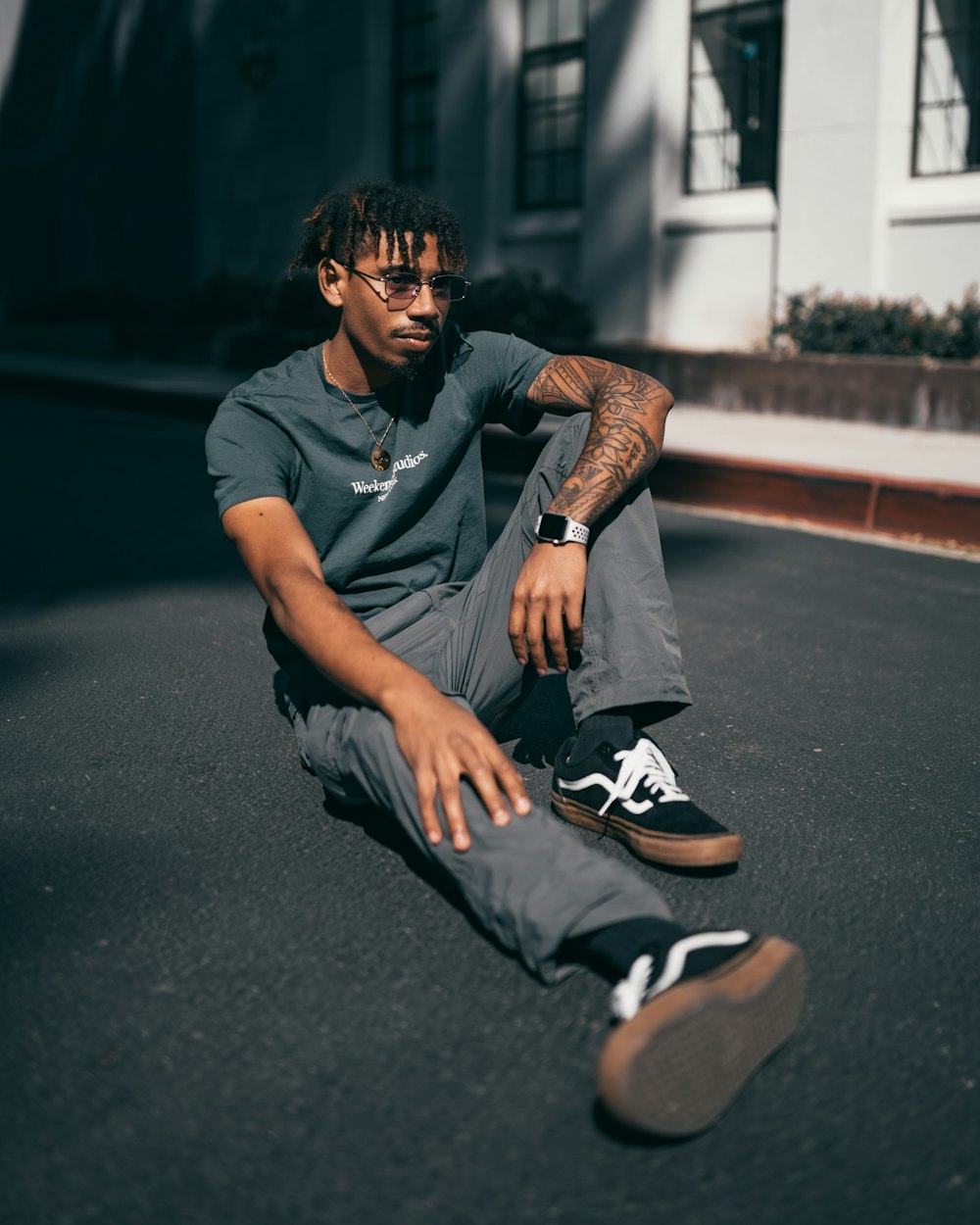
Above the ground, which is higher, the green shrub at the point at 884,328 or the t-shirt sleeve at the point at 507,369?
the green shrub at the point at 884,328

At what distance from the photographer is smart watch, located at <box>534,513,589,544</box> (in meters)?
2.55

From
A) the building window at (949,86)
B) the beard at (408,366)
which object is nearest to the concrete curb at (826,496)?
the beard at (408,366)

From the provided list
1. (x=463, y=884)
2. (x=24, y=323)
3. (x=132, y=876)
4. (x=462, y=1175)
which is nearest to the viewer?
(x=462, y=1175)

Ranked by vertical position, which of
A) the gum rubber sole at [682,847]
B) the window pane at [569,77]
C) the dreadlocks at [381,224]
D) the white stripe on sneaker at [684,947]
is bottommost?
the gum rubber sole at [682,847]

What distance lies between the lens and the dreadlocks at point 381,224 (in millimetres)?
2586

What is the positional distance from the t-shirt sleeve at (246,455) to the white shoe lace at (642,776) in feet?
2.72

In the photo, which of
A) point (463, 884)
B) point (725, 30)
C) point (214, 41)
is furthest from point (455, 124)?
point (463, 884)

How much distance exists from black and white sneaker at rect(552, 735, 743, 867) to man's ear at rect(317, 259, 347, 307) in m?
1.03

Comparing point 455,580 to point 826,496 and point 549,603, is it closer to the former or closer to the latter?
point 549,603

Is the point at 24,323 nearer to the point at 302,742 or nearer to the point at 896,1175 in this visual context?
the point at 302,742

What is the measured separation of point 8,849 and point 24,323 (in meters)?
18.6

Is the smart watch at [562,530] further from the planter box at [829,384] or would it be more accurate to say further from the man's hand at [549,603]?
the planter box at [829,384]

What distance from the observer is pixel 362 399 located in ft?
8.81

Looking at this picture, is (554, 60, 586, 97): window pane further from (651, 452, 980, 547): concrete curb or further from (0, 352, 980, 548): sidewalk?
(651, 452, 980, 547): concrete curb
